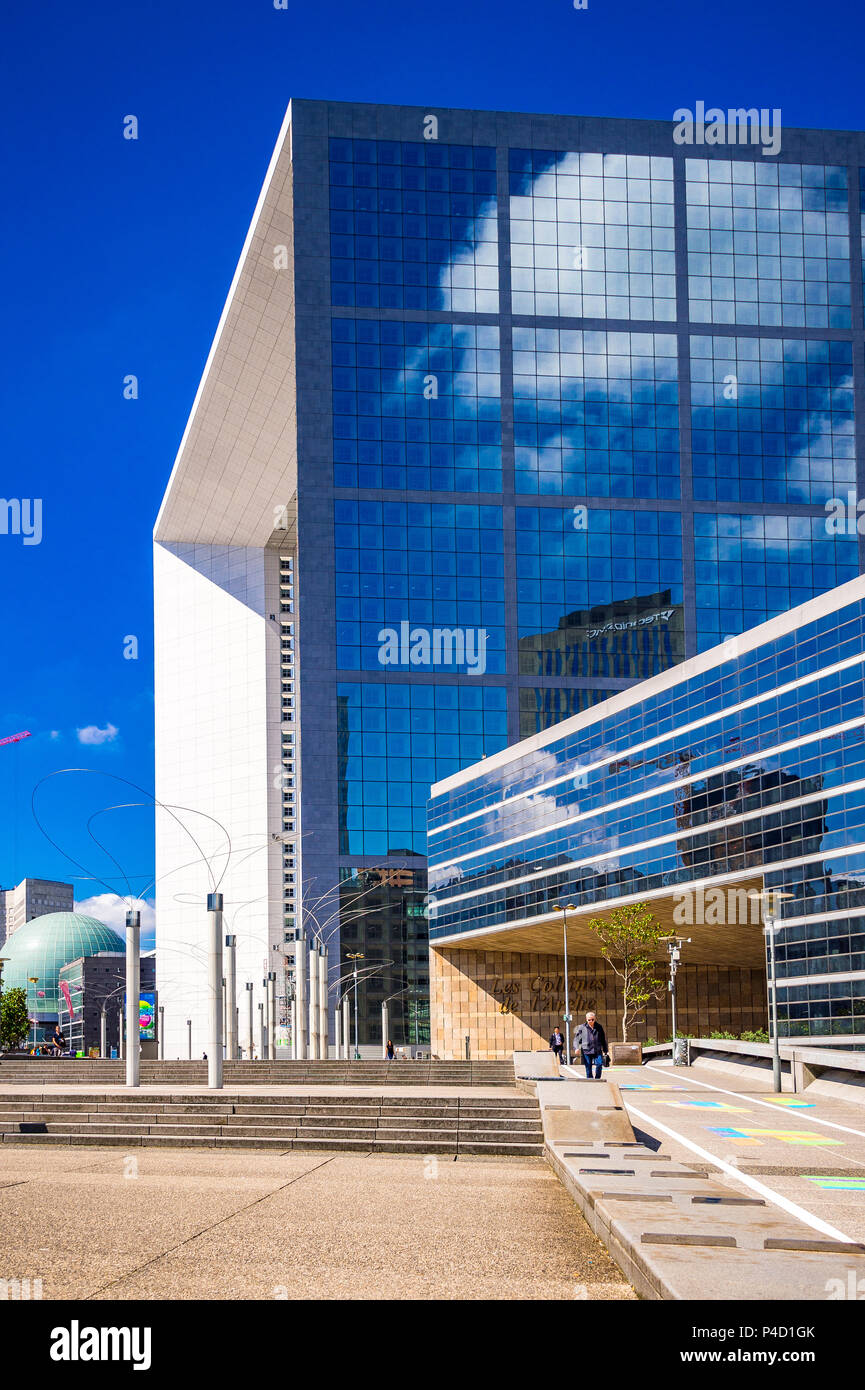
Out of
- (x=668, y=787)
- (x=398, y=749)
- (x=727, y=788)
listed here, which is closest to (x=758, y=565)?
(x=398, y=749)

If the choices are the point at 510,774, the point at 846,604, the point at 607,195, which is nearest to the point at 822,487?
the point at 607,195

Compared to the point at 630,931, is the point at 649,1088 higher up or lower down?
lower down

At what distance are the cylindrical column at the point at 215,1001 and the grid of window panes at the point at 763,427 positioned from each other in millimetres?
73091

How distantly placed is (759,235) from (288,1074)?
84014 millimetres

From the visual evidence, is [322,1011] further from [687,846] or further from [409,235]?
[409,235]

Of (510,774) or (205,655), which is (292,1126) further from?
(205,655)

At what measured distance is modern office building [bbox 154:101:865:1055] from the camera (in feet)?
314

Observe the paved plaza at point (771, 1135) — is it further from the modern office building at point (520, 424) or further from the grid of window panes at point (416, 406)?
the grid of window panes at point (416, 406)

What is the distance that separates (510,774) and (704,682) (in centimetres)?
2390

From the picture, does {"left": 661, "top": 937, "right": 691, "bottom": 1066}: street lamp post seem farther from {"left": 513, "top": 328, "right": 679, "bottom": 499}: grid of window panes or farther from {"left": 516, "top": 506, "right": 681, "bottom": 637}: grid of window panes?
{"left": 513, "top": 328, "right": 679, "bottom": 499}: grid of window panes

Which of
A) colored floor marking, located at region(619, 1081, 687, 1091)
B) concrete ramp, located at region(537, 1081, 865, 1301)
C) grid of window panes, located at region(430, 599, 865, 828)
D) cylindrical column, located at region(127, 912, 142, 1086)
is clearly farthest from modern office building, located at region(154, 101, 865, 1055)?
concrete ramp, located at region(537, 1081, 865, 1301)

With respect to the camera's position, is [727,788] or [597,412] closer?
[727,788]

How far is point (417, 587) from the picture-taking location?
96.8m

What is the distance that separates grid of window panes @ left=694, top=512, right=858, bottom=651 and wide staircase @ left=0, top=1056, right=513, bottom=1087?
64.2 metres
